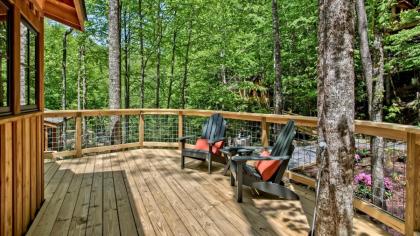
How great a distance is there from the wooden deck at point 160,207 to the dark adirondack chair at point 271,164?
0.24 m

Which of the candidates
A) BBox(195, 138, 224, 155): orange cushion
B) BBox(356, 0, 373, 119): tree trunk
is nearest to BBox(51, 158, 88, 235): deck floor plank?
BBox(195, 138, 224, 155): orange cushion

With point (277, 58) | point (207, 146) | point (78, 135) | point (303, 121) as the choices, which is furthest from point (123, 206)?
point (277, 58)

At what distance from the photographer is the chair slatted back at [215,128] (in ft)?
17.4

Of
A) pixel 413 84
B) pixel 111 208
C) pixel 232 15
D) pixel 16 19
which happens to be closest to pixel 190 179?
pixel 111 208

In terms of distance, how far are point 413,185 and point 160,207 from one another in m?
2.48

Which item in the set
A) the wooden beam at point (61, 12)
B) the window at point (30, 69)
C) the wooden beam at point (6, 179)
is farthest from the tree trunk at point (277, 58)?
the wooden beam at point (6, 179)

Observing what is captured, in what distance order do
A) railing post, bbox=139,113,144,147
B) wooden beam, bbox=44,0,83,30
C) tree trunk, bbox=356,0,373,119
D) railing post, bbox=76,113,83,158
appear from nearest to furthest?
1. wooden beam, bbox=44,0,83,30
2. railing post, bbox=76,113,83,158
3. railing post, bbox=139,113,144,147
4. tree trunk, bbox=356,0,373,119

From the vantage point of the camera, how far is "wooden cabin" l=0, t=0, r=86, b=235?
2271mm

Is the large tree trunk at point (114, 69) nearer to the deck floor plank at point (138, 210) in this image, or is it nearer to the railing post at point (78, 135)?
the railing post at point (78, 135)

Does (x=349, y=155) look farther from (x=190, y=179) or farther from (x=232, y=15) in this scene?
(x=232, y=15)

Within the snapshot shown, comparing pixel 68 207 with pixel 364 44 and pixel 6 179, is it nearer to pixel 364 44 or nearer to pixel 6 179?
pixel 6 179

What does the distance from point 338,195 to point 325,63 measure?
3.02ft

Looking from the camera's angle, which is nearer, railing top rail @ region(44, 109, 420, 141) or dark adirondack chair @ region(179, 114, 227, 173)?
railing top rail @ region(44, 109, 420, 141)

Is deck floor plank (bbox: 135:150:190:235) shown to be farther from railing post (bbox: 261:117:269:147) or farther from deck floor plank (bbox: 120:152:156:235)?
railing post (bbox: 261:117:269:147)
